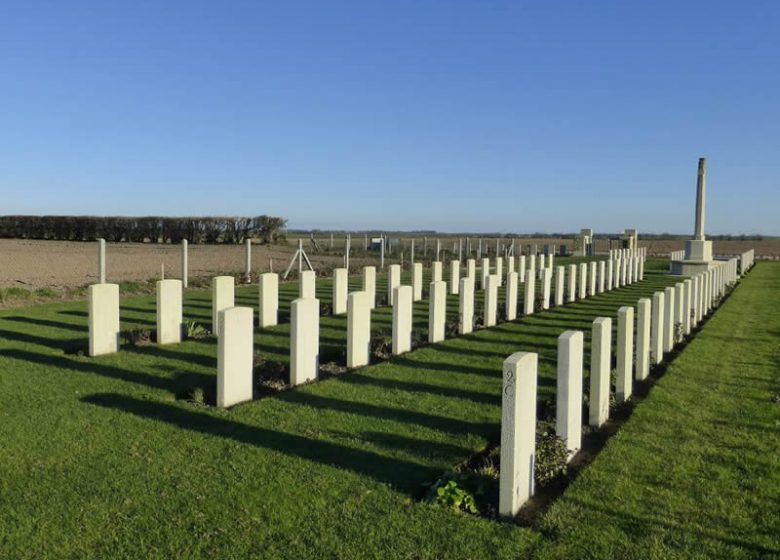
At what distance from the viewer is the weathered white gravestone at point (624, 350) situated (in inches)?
250

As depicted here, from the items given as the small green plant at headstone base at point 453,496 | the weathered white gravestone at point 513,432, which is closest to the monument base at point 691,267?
the weathered white gravestone at point 513,432

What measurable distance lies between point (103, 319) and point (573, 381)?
19.3 feet

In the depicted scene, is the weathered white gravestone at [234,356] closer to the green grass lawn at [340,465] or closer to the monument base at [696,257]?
the green grass lawn at [340,465]

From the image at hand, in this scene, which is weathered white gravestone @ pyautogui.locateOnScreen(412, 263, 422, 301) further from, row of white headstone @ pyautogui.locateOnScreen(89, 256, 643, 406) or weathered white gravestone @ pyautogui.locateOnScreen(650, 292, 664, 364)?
weathered white gravestone @ pyautogui.locateOnScreen(650, 292, 664, 364)

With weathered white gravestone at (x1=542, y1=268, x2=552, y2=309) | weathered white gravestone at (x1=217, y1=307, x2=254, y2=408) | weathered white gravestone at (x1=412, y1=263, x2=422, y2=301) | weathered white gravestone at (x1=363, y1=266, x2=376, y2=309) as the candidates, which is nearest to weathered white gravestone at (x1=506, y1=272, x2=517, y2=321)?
weathered white gravestone at (x1=542, y1=268, x2=552, y2=309)

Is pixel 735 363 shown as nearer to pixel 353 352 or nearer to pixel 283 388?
pixel 353 352

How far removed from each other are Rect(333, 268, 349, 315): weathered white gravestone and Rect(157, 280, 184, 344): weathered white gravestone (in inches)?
145

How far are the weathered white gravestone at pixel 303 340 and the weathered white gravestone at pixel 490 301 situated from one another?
4.61 metres

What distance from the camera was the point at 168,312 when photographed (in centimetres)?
911

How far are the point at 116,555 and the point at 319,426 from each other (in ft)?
7.32

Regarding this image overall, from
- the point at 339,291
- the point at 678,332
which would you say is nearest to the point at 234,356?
the point at 339,291

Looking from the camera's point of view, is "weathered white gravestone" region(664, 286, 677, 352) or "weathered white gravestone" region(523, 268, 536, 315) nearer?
"weathered white gravestone" region(664, 286, 677, 352)

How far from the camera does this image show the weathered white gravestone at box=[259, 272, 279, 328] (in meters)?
10.9

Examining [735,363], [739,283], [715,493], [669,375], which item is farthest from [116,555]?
[739,283]
